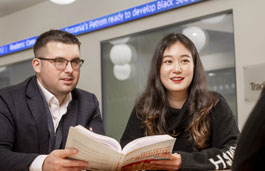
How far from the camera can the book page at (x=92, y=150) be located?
122 cm

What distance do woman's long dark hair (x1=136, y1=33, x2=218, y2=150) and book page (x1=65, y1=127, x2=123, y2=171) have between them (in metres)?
0.82

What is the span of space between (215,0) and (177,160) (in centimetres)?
321

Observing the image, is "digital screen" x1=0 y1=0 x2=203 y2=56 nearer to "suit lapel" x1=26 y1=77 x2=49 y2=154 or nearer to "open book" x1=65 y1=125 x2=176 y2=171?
"suit lapel" x1=26 y1=77 x2=49 y2=154

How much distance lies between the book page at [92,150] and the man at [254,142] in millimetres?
786

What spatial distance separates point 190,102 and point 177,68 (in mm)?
212

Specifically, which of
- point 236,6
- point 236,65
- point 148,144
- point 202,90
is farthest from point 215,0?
point 148,144

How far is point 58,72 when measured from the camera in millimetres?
2148

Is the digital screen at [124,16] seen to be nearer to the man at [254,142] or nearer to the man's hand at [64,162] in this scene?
the man's hand at [64,162]

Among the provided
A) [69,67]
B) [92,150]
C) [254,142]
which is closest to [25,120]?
[69,67]

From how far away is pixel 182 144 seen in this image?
209 cm

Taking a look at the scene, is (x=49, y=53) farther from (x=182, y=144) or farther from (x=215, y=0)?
(x=215, y=0)

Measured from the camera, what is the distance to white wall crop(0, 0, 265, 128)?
407 centimetres

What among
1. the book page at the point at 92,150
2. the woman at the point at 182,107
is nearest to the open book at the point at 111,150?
the book page at the point at 92,150

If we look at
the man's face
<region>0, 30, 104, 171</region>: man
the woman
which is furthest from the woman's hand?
the man's face
